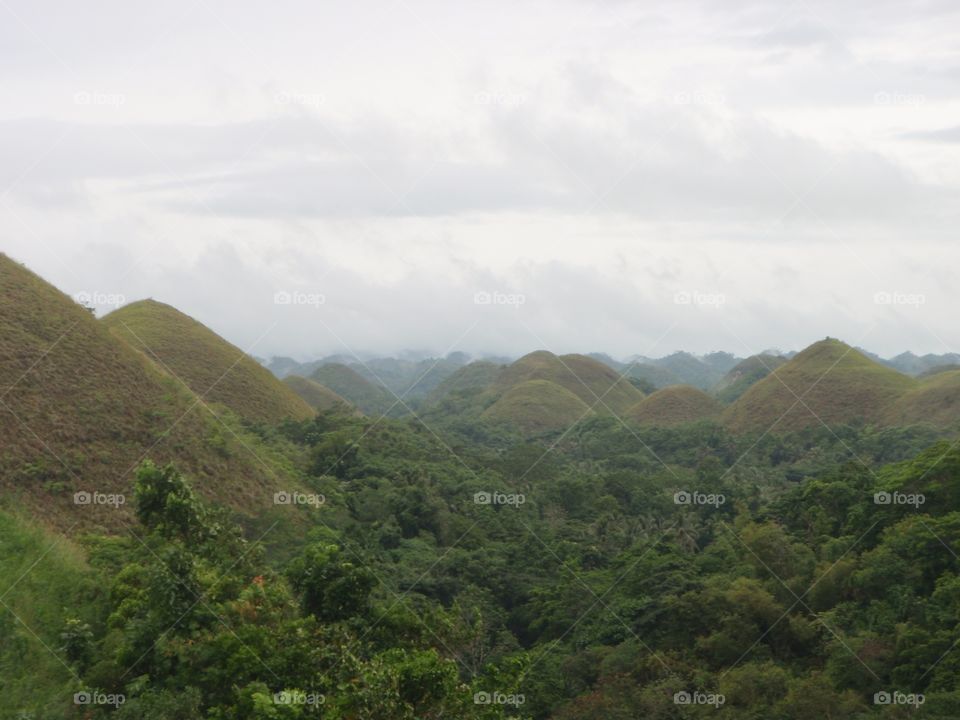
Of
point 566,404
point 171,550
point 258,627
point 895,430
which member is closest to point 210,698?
point 258,627

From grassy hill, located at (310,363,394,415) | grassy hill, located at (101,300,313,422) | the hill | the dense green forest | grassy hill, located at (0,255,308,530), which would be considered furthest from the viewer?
grassy hill, located at (310,363,394,415)

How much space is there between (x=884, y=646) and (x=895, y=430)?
35.1 meters

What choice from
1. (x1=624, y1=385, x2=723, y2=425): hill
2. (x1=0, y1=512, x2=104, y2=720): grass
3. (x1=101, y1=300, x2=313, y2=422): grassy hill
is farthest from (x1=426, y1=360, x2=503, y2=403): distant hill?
(x1=0, y1=512, x2=104, y2=720): grass

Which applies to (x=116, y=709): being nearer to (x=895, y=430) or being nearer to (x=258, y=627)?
(x=258, y=627)

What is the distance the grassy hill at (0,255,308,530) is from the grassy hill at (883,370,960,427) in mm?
42173

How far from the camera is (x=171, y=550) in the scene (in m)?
14.5

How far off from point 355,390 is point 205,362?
219 feet

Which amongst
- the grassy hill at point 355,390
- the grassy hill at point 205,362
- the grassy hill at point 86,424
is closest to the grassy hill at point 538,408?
the grassy hill at point 355,390

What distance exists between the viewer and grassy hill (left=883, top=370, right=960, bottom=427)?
55.1 m

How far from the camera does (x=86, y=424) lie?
24672 millimetres

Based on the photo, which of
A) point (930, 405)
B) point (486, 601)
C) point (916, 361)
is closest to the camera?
point (486, 601)

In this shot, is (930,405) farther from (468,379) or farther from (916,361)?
(916,361)

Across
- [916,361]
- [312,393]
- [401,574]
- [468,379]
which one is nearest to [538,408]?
[312,393]

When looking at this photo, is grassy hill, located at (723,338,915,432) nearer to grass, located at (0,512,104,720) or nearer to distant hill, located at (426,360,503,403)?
distant hill, located at (426,360,503,403)
